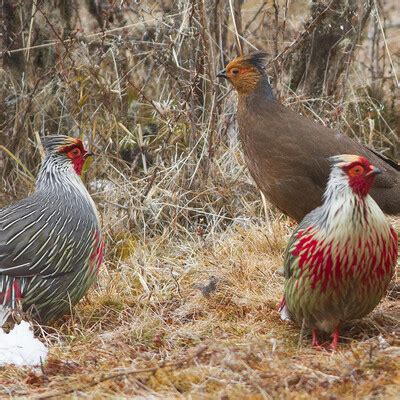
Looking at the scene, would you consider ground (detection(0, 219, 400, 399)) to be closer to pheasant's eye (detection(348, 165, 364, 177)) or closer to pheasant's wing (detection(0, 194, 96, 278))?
pheasant's wing (detection(0, 194, 96, 278))

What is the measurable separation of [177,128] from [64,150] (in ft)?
6.40

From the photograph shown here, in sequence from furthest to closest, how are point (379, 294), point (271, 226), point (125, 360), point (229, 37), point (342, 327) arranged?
point (229, 37)
point (271, 226)
point (342, 327)
point (379, 294)
point (125, 360)

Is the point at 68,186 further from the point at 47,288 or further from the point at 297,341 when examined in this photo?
the point at 297,341

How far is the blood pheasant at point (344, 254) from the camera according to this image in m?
4.63

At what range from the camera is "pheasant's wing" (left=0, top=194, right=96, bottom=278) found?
16.6 feet

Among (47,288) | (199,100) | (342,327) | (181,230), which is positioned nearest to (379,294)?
(342,327)

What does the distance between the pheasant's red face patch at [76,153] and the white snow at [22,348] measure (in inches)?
45.6

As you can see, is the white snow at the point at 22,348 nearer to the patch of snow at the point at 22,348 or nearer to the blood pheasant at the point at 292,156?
the patch of snow at the point at 22,348

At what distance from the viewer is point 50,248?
513cm

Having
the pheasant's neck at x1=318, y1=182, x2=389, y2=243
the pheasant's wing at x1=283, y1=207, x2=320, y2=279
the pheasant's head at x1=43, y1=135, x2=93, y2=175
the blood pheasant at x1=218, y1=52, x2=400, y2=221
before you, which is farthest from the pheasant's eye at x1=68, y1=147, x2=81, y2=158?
the pheasant's neck at x1=318, y1=182, x2=389, y2=243

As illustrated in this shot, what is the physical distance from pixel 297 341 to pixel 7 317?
1.45 metres

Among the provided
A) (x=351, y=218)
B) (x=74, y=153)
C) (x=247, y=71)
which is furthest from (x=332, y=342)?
(x=247, y=71)

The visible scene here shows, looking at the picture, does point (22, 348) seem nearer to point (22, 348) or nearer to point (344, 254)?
point (22, 348)

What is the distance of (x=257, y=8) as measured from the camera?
8641 millimetres
